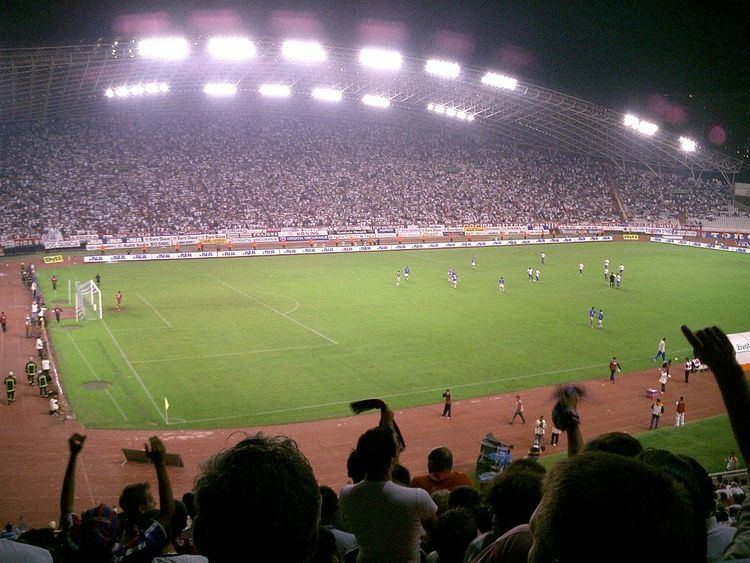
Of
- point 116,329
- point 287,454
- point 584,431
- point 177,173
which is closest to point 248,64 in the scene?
point 177,173

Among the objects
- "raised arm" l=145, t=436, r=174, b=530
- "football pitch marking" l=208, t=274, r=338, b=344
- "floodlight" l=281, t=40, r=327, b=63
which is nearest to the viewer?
"raised arm" l=145, t=436, r=174, b=530

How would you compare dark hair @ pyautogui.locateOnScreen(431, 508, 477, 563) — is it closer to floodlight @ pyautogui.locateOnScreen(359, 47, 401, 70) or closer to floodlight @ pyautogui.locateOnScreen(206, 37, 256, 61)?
floodlight @ pyautogui.locateOnScreen(206, 37, 256, 61)

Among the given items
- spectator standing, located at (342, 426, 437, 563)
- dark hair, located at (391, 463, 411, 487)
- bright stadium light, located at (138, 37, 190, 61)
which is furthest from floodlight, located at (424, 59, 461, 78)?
spectator standing, located at (342, 426, 437, 563)

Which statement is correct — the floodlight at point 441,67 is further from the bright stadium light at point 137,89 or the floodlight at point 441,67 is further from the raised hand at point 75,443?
the raised hand at point 75,443

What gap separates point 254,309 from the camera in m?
42.6

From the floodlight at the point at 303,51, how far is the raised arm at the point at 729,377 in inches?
2449

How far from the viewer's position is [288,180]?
88125mm

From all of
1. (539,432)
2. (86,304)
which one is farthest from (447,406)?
(86,304)

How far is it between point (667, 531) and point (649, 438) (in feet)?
71.3

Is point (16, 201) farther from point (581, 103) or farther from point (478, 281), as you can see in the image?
point (581, 103)

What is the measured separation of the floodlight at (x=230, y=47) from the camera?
59.3 metres

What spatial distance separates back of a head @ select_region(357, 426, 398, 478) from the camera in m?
5.26

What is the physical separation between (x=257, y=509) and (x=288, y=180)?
87635mm

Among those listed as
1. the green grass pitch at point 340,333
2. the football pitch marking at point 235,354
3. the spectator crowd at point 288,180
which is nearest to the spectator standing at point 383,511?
the green grass pitch at point 340,333
